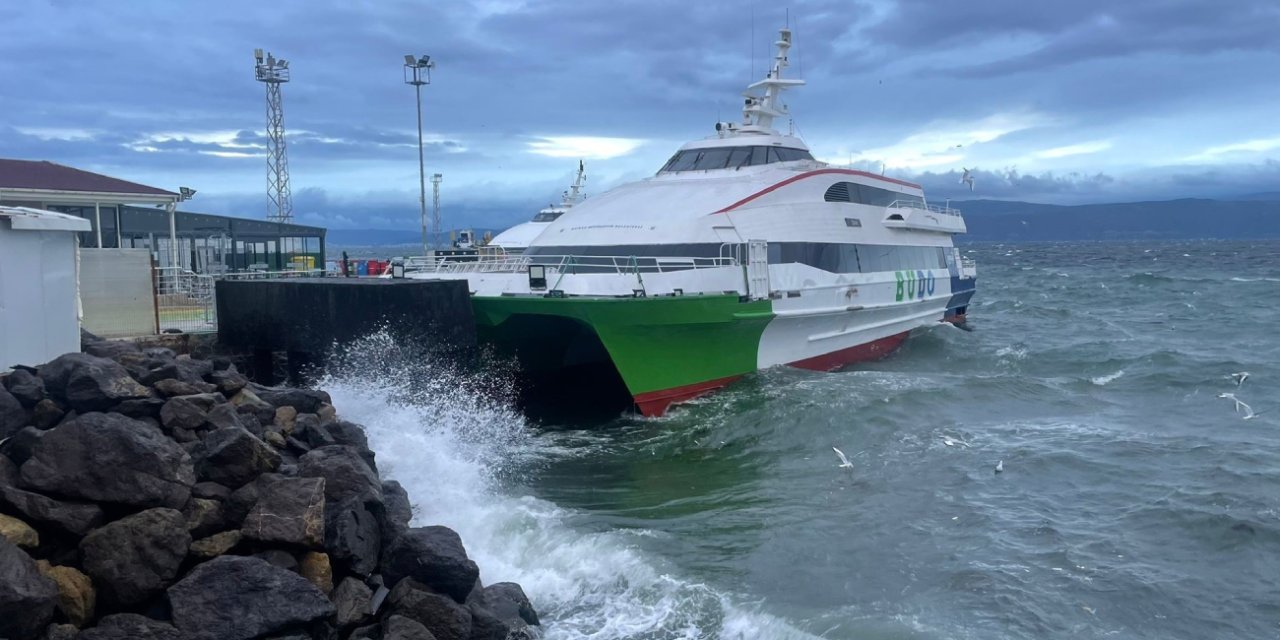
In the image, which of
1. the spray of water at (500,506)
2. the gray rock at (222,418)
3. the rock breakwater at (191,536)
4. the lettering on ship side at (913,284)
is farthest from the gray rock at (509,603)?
the lettering on ship side at (913,284)

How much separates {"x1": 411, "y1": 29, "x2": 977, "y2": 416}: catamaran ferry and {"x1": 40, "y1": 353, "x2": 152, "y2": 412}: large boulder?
7.40m

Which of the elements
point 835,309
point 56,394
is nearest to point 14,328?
point 56,394

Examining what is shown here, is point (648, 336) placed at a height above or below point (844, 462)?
above

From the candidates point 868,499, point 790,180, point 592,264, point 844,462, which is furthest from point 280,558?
point 790,180

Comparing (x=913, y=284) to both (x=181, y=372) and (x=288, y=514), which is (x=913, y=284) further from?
(x=288, y=514)

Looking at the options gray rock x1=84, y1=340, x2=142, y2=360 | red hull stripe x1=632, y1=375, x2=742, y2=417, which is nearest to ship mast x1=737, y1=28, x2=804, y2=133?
red hull stripe x1=632, y1=375, x2=742, y2=417

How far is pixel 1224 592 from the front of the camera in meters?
8.08

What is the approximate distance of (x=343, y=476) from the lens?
732 cm

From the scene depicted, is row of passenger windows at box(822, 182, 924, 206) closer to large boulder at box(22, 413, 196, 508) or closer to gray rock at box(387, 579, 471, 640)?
gray rock at box(387, 579, 471, 640)

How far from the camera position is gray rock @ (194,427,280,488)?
269 inches

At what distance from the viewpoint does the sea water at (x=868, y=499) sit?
769 cm

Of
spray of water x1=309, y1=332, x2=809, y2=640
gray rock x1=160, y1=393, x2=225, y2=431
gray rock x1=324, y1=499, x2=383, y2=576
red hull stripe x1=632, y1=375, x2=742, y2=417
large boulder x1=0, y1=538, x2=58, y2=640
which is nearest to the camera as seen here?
large boulder x1=0, y1=538, x2=58, y2=640

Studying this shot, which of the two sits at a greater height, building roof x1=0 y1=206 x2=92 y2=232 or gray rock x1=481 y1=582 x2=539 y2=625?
building roof x1=0 y1=206 x2=92 y2=232

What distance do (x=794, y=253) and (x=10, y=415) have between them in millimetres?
12517
